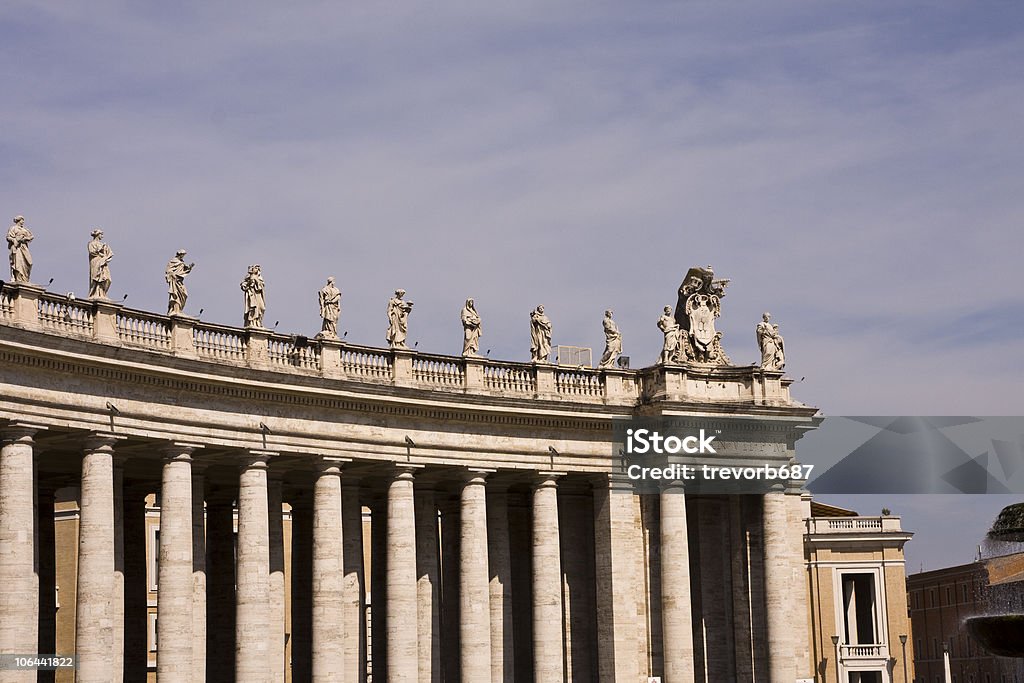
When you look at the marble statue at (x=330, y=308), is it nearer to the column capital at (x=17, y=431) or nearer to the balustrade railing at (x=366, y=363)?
the balustrade railing at (x=366, y=363)

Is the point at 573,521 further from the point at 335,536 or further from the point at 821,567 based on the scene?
the point at 821,567

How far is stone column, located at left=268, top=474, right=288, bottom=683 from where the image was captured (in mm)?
62875

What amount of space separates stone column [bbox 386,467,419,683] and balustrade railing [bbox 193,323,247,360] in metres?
8.34

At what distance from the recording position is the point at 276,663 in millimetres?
62750

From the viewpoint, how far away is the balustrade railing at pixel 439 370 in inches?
2665

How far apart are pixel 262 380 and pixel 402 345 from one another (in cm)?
790

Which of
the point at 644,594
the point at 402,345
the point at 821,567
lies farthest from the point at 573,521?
the point at 821,567

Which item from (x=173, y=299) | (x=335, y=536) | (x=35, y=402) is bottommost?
(x=335, y=536)

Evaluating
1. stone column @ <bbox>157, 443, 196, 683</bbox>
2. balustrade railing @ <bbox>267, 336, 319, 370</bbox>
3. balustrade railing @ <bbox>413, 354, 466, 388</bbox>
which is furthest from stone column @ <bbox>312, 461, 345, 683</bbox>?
balustrade railing @ <bbox>413, 354, 466, 388</bbox>

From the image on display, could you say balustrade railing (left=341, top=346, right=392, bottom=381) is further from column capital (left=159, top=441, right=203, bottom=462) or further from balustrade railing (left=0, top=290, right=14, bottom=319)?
balustrade railing (left=0, top=290, right=14, bottom=319)

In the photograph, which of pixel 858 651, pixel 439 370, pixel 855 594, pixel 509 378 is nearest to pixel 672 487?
pixel 509 378

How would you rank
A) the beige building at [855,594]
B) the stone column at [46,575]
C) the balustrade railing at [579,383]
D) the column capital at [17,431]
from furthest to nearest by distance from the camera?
the beige building at [855,594] < the balustrade railing at [579,383] < the stone column at [46,575] < the column capital at [17,431]

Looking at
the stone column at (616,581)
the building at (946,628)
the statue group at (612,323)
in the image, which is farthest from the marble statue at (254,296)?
the building at (946,628)

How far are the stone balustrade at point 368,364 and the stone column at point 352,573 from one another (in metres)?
5.08
